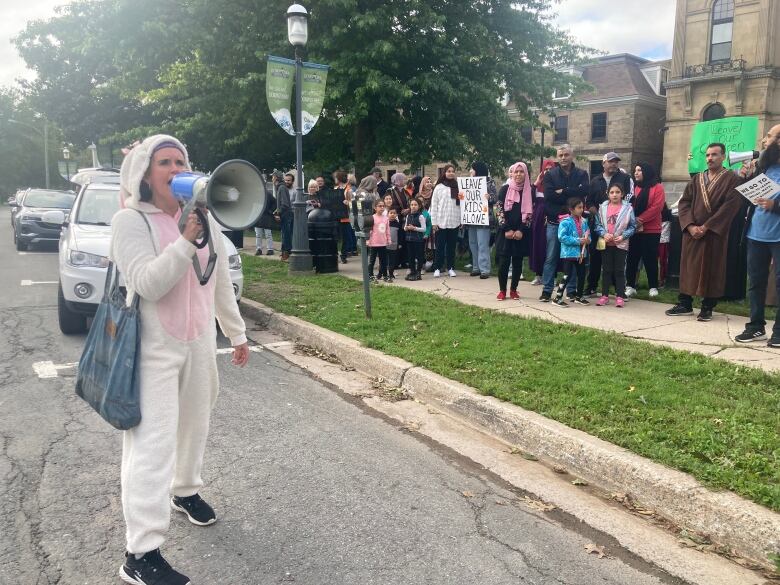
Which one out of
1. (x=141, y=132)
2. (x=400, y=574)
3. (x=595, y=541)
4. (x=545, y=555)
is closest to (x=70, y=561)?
(x=400, y=574)

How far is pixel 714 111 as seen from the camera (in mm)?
39594

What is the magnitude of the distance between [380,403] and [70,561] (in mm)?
2789

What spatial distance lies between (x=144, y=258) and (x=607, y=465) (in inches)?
112

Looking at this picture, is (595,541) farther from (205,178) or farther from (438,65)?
(438,65)

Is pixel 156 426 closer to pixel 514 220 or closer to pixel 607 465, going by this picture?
pixel 607 465

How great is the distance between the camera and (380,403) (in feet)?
17.4

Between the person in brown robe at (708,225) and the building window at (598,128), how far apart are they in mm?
41920

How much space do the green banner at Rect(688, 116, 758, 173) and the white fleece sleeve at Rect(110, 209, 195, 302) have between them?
7.51 m

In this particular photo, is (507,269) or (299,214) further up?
(299,214)

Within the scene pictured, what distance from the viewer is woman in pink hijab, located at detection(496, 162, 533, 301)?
842cm

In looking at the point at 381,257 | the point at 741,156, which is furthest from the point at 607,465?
the point at 381,257

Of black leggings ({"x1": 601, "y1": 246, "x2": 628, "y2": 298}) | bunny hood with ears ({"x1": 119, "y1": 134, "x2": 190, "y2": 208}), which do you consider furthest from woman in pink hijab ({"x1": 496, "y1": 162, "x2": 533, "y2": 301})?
bunny hood with ears ({"x1": 119, "y1": 134, "x2": 190, "y2": 208})

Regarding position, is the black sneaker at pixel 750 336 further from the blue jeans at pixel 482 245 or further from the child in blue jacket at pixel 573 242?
the blue jeans at pixel 482 245

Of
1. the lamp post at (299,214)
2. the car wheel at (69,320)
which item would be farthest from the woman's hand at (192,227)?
the lamp post at (299,214)
